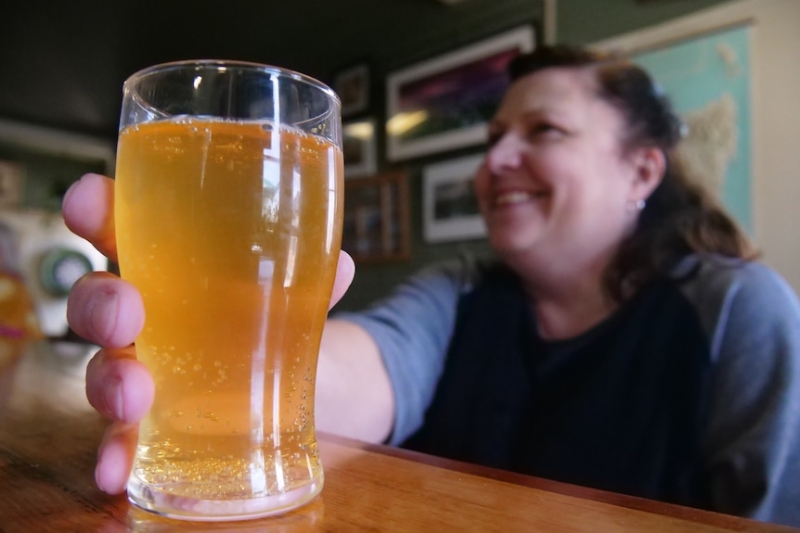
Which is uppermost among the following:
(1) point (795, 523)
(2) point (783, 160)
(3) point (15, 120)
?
(3) point (15, 120)

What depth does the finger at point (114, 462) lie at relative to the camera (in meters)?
0.39

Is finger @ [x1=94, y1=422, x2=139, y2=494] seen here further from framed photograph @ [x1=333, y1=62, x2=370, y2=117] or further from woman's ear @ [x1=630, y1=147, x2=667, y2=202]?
framed photograph @ [x1=333, y1=62, x2=370, y2=117]

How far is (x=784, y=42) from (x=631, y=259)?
819 mm

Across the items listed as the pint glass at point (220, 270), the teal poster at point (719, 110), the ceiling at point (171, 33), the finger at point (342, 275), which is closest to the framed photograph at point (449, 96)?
the ceiling at point (171, 33)

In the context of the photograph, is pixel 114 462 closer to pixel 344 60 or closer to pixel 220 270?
pixel 220 270

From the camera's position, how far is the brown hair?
114cm

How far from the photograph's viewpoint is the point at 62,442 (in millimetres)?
525

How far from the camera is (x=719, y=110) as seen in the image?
5.08 ft

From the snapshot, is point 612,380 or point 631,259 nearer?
point 612,380

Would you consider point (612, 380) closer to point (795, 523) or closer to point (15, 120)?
point (795, 523)

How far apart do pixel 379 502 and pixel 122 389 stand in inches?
7.3

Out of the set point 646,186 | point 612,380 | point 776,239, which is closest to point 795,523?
point 612,380

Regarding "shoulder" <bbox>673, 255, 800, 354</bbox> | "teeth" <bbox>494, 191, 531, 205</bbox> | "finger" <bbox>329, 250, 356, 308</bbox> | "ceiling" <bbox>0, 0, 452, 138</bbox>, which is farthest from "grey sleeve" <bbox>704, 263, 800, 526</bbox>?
"ceiling" <bbox>0, 0, 452, 138</bbox>

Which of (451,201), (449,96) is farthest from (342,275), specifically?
(449,96)
